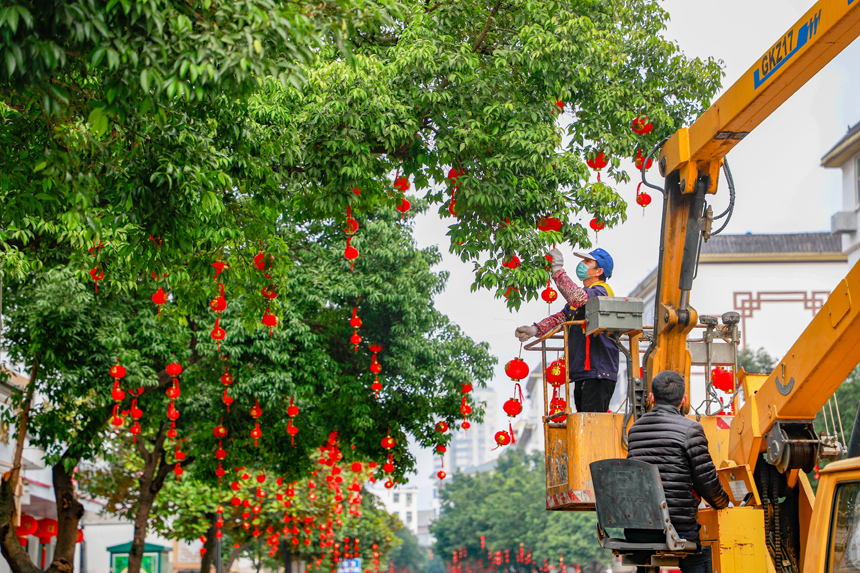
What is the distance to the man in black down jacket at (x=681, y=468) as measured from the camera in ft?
19.5

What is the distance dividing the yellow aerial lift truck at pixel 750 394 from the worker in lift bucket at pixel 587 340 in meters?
0.22

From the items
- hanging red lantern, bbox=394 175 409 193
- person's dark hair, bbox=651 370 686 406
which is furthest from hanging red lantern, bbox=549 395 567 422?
hanging red lantern, bbox=394 175 409 193

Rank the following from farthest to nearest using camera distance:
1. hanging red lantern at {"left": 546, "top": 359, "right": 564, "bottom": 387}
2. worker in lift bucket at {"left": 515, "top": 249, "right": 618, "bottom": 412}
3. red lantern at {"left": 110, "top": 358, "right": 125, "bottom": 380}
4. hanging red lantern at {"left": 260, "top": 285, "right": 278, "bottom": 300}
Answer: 1. red lantern at {"left": 110, "top": 358, "right": 125, "bottom": 380}
2. hanging red lantern at {"left": 260, "top": 285, "right": 278, "bottom": 300}
3. hanging red lantern at {"left": 546, "top": 359, "right": 564, "bottom": 387}
4. worker in lift bucket at {"left": 515, "top": 249, "right": 618, "bottom": 412}

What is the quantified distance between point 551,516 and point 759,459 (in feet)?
156

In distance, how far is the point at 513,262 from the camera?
34.9ft

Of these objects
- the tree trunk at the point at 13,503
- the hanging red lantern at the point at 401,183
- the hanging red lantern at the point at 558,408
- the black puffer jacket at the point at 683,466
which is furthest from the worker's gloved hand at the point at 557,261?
the tree trunk at the point at 13,503

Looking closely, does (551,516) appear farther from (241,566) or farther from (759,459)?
(759,459)

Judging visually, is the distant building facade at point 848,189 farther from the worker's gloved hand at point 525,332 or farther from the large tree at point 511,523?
the worker's gloved hand at point 525,332

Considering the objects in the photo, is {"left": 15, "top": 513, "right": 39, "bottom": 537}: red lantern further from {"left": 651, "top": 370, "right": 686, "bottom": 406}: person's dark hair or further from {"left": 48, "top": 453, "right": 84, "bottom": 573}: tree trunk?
{"left": 651, "top": 370, "right": 686, "bottom": 406}: person's dark hair

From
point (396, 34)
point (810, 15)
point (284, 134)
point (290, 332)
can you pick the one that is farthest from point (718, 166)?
point (290, 332)

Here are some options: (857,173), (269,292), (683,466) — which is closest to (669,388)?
→ (683,466)

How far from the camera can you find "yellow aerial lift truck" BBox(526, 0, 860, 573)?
573 cm

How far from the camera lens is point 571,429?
7910 millimetres

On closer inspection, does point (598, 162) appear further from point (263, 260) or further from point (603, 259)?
point (263, 260)
